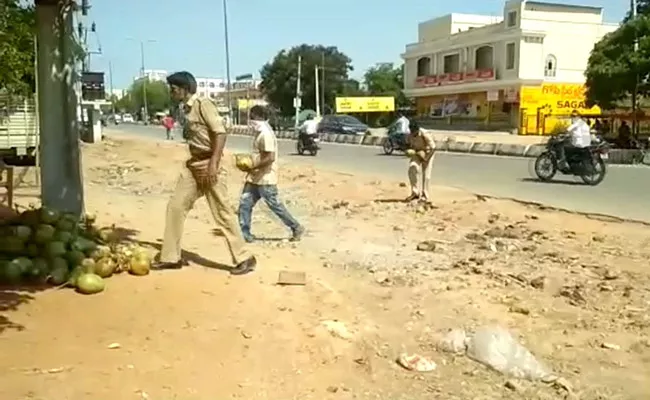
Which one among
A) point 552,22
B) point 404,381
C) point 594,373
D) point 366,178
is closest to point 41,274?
point 404,381

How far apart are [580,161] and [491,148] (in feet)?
43.8

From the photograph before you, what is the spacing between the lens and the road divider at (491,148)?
24.9m

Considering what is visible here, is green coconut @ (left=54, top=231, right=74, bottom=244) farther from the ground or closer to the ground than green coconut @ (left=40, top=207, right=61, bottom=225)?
closer to the ground

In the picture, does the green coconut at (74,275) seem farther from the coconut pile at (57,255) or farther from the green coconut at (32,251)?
the green coconut at (32,251)

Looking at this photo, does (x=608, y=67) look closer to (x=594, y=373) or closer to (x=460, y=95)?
(x=594, y=373)

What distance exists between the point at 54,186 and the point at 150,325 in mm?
2463

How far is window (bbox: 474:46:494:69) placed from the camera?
5956 centimetres

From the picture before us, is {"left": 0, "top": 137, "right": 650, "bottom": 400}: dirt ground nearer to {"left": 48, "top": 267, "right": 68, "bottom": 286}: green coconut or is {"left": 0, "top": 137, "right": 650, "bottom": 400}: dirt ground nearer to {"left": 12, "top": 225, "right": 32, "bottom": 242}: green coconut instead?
{"left": 48, "top": 267, "right": 68, "bottom": 286}: green coconut

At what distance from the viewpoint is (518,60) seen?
54.9 meters

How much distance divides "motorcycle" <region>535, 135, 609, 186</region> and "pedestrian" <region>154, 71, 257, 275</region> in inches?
463

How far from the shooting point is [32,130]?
1772 cm

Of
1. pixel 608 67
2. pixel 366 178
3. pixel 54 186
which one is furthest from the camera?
pixel 608 67

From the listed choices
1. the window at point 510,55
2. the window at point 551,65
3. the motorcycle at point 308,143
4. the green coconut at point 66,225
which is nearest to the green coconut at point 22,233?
the green coconut at point 66,225

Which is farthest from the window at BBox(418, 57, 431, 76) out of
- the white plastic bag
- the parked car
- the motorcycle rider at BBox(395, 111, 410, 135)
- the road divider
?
the white plastic bag
